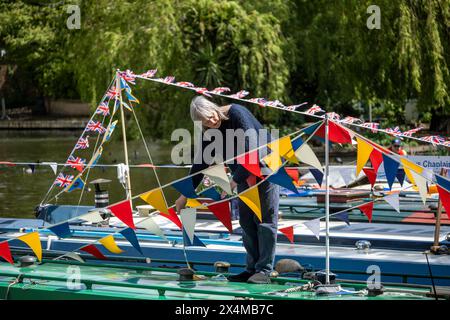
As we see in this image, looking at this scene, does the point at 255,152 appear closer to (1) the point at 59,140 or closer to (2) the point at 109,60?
(2) the point at 109,60

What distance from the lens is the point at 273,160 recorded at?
6551 mm

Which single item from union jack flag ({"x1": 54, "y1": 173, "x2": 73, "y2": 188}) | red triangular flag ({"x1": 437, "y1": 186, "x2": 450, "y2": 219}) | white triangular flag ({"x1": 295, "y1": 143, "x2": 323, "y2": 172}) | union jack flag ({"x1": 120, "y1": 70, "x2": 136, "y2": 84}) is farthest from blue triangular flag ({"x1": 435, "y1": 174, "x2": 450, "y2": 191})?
union jack flag ({"x1": 54, "y1": 173, "x2": 73, "y2": 188})

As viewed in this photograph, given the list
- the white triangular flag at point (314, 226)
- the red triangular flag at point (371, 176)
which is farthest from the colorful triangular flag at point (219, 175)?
the red triangular flag at point (371, 176)

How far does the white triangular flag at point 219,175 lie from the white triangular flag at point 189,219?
12.6 inches

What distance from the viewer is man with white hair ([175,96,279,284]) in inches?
257

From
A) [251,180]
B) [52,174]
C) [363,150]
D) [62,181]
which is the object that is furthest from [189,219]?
[52,174]

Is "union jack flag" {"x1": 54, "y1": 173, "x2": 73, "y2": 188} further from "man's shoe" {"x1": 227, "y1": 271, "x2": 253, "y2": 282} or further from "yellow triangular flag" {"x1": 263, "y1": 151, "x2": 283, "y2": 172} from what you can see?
"yellow triangular flag" {"x1": 263, "y1": 151, "x2": 283, "y2": 172}

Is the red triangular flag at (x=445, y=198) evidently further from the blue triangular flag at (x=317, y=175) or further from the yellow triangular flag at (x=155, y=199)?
the yellow triangular flag at (x=155, y=199)

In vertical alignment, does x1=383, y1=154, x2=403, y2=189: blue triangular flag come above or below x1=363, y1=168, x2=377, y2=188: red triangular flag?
above

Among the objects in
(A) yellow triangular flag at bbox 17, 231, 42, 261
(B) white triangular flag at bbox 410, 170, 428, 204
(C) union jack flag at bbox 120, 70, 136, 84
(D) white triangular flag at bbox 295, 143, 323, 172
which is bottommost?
(A) yellow triangular flag at bbox 17, 231, 42, 261

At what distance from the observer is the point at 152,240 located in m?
8.91

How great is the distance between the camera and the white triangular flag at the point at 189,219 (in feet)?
21.4

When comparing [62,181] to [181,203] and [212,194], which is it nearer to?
[212,194]
